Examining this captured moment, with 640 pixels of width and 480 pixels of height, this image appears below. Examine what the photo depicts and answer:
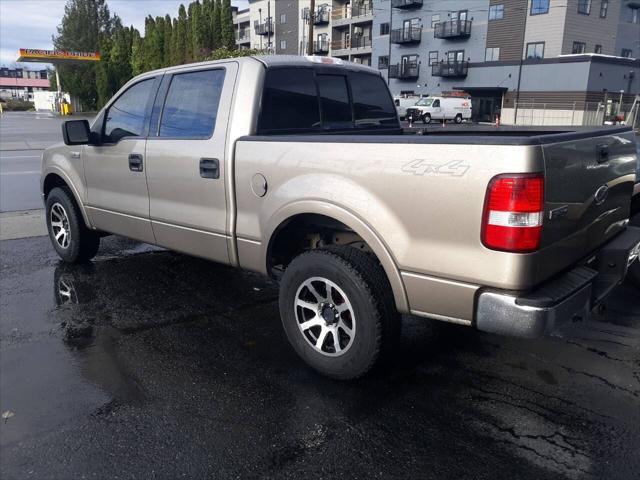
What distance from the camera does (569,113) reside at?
42406 mm

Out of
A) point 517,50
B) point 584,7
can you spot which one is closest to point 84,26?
point 517,50

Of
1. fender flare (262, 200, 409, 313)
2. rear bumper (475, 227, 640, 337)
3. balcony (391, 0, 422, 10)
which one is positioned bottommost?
rear bumper (475, 227, 640, 337)

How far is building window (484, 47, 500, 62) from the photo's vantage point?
47125 millimetres

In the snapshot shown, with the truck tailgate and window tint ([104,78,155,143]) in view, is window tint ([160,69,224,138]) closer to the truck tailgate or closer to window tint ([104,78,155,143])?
window tint ([104,78,155,143])

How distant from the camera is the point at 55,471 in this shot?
2592 millimetres

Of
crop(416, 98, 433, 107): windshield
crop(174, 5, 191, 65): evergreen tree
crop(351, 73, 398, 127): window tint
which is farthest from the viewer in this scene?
crop(174, 5, 191, 65): evergreen tree

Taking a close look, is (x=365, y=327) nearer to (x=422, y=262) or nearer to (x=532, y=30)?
(x=422, y=262)

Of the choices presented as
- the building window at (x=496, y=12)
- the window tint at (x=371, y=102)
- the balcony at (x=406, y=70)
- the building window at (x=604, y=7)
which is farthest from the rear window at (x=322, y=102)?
the balcony at (x=406, y=70)

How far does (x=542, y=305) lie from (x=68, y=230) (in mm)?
4865

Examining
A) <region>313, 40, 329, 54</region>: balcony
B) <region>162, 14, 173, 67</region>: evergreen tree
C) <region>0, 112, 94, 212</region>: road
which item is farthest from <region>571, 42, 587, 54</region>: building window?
<region>0, 112, 94, 212</region>: road

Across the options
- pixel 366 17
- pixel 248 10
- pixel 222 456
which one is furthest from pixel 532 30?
pixel 222 456

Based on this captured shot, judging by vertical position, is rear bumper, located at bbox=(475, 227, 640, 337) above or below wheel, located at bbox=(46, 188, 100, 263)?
above

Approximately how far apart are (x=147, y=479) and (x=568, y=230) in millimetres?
2437

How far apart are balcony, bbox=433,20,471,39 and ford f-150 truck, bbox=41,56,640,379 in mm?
48087
